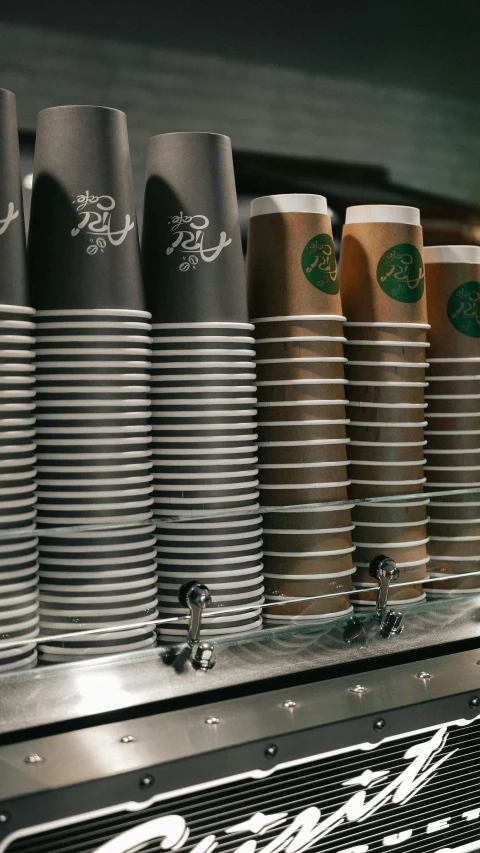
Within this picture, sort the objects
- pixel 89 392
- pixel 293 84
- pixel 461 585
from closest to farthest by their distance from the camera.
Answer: pixel 89 392, pixel 461 585, pixel 293 84

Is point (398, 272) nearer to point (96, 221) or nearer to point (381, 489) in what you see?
point (381, 489)

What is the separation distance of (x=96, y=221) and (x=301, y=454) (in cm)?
36

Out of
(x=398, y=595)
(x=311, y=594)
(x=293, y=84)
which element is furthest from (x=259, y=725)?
(x=293, y=84)

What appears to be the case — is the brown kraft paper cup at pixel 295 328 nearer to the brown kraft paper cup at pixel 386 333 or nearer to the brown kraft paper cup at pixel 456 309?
the brown kraft paper cup at pixel 386 333

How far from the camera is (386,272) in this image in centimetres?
119

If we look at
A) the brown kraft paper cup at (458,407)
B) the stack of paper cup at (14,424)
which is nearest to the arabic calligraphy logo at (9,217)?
the stack of paper cup at (14,424)

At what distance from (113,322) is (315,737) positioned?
47cm

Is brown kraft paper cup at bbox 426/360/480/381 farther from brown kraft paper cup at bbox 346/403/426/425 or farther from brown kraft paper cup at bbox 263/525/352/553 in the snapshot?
brown kraft paper cup at bbox 263/525/352/553

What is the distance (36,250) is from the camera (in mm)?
976

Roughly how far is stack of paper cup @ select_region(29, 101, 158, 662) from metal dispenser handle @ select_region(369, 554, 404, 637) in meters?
0.28

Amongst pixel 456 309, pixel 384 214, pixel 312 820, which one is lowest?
pixel 312 820

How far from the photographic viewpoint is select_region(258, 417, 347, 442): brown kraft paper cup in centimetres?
110

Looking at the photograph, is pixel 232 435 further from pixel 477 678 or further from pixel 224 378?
pixel 477 678

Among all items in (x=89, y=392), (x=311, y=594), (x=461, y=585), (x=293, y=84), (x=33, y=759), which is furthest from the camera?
(x=293, y=84)
